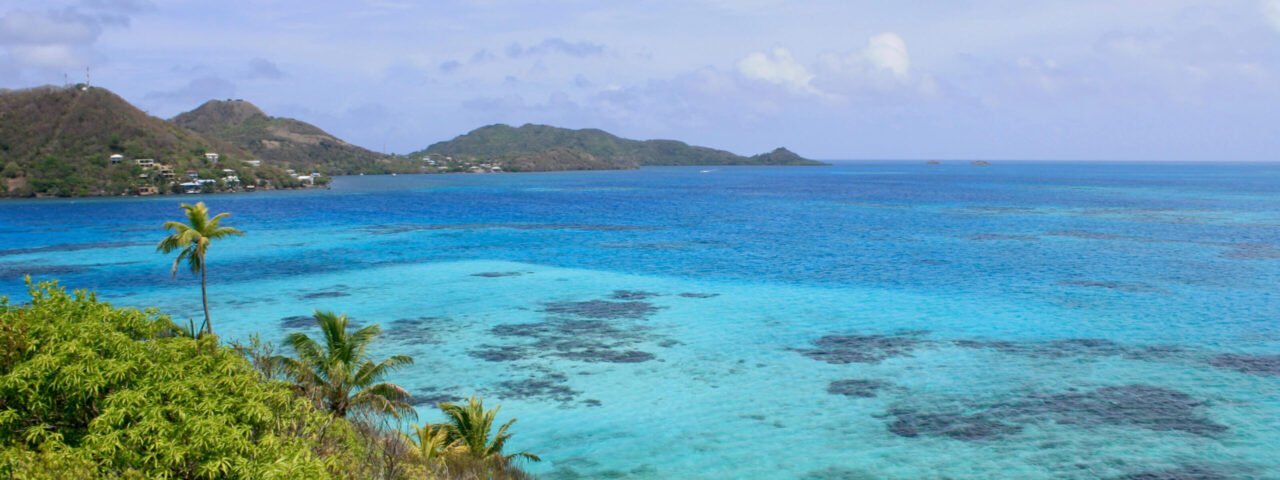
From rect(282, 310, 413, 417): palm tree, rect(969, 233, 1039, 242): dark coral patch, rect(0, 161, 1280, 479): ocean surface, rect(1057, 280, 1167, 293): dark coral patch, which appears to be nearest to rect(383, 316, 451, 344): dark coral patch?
rect(0, 161, 1280, 479): ocean surface

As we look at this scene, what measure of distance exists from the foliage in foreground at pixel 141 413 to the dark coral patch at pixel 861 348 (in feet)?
74.4

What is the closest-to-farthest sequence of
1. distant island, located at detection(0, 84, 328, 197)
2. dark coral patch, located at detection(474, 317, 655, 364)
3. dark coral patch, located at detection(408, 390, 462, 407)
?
dark coral patch, located at detection(408, 390, 462, 407), dark coral patch, located at detection(474, 317, 655, 364), distant island, located at detection(0, 84, 328, 197)

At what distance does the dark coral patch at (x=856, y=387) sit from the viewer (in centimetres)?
3291

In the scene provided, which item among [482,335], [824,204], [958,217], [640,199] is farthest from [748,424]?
[640,199]

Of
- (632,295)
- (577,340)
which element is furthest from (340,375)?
(632,295)

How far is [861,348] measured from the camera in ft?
131

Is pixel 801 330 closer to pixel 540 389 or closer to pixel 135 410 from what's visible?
pixel 540 389

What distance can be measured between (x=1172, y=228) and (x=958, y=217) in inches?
1035

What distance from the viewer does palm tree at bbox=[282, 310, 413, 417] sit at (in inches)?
973

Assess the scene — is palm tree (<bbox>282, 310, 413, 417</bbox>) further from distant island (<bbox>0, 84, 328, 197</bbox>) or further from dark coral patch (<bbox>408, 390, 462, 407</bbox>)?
distant island (<bbox>0, 84, 328, 197</bbox>)

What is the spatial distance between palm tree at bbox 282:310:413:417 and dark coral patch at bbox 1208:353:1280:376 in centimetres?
3471

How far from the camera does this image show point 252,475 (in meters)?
13.7

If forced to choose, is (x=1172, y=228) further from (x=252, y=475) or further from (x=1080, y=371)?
(x=252, y=475)

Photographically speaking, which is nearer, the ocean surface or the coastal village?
the ocean surface
